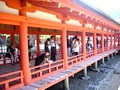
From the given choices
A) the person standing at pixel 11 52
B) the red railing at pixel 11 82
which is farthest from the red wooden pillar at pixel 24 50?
the person standing at pixel 11 52

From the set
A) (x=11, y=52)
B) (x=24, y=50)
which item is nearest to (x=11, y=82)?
(x=24, y=50)

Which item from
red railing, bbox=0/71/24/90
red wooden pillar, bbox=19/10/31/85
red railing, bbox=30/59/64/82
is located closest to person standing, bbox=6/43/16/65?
red railing, bbox=30/59/64/82

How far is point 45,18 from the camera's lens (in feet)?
21.1

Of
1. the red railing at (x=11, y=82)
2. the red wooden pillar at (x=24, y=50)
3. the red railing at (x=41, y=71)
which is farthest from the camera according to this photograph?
the red railing at (x=41, y=71)

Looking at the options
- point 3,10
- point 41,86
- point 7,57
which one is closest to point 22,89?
point 41,86

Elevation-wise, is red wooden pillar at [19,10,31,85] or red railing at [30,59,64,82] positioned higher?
red wooden pillar at [19,10,31,85]

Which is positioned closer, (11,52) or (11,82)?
(11,82)

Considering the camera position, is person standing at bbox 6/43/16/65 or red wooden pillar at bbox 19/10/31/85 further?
person standing at bbox 6/43/16/65

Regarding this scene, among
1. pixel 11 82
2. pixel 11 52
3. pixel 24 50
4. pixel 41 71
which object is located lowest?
pixel 11 82

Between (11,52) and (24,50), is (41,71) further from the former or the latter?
(11,52)

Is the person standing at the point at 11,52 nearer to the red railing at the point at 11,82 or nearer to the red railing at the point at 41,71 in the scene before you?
the red railing at the point at 41,71

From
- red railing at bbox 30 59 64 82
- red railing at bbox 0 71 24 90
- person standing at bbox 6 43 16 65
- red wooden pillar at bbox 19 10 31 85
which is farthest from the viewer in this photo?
person standing at bbox 6 43 16 65

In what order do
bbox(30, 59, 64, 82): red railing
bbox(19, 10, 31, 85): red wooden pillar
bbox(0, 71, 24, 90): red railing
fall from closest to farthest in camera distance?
bbox(0, 71, 24, 90): red railing, bbox(19, 10, 31, 85): red wooden pillar, bbox(30, 59, 64, 82): red railing

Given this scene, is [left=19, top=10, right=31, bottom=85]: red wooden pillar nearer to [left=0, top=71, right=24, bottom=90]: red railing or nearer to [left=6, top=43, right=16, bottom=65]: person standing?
[left=0, top=71, right=24, bottom=90]: red railing
